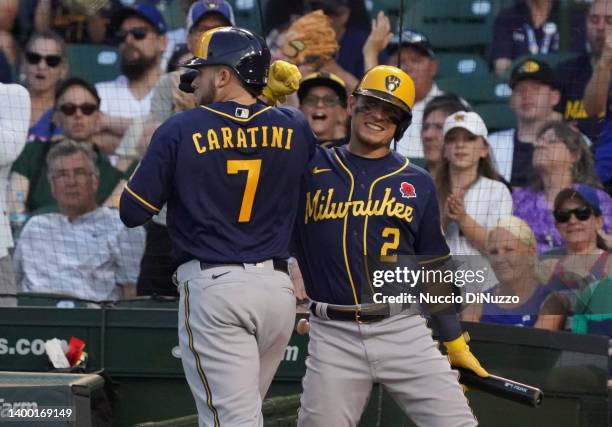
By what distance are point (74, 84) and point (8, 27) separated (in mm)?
750

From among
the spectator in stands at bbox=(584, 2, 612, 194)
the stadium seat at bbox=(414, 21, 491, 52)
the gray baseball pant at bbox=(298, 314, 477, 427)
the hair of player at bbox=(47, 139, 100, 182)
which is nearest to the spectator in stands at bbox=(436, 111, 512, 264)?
the spectator in stands at bbox=(584, 2, 612, 194)

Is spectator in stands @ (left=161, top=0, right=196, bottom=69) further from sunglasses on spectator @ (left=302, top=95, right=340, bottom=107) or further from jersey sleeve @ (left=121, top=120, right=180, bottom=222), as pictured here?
jersey sleeve @ (left=121, top=120, right=180, bottom=222)

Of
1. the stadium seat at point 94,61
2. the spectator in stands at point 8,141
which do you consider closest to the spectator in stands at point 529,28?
the stadium seat at point 94,61

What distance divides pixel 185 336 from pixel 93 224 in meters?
3.24

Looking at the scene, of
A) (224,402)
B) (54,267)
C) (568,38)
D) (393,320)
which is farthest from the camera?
(568,38)

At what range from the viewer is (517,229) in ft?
21.5

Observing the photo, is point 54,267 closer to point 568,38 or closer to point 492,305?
point 492,305

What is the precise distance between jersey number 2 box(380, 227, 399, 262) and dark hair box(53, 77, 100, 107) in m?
3.65

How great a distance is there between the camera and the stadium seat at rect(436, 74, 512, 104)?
7.38 m

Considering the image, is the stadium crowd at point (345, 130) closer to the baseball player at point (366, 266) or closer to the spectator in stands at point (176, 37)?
the spectator in stands at point (176, 37)

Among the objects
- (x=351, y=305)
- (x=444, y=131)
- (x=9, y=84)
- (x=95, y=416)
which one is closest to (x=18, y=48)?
(x=9, y=84)

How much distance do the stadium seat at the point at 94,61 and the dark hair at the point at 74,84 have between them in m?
0.26

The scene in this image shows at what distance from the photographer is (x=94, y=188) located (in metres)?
7.03

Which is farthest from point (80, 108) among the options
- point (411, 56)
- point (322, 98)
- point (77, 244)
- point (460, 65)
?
point (460, 65)
